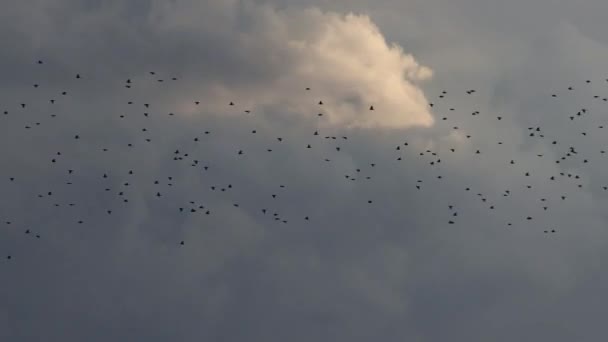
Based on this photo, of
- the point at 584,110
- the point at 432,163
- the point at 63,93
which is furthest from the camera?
the point at 63,93

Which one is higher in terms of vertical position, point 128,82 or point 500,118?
point 500,118

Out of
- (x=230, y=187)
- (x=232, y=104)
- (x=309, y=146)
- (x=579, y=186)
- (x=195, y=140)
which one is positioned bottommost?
(x=230, y=187)

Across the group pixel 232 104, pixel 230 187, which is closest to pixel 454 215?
pixel 230 187

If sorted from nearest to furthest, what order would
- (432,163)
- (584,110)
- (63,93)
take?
(584,110) → (432,163) → (63,93)

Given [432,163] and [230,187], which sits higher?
[432,163]

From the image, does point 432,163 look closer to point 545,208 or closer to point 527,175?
point 527,175

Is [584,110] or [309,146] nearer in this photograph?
[584,110]

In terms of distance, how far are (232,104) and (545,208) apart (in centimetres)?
12283

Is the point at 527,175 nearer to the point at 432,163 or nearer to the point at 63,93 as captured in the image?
the point at 432,163

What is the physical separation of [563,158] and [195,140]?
132831 millimetres

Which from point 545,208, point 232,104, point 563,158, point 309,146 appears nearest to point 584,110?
point 563,158

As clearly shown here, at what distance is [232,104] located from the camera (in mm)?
131250

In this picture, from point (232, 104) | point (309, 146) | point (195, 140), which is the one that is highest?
point (232, 104)

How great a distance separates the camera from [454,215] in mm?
135750
